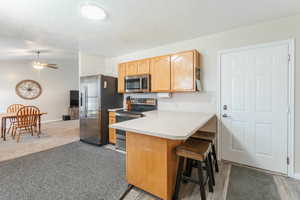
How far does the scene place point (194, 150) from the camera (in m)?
1.52

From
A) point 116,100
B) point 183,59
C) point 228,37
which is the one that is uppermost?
point 228,37

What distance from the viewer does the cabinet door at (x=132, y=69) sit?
11.0 ft

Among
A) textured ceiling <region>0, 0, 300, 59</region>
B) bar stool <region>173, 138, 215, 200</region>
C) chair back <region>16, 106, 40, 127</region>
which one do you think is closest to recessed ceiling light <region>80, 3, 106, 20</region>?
textured ceiling <region>0, 0, 300, 59</region>

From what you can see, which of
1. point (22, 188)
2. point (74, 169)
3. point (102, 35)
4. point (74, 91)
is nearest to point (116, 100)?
point (102, 35)

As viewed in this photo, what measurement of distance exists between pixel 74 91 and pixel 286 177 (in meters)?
8.16

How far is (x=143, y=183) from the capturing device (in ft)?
5.63

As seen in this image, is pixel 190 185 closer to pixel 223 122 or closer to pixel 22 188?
pixel 223 122

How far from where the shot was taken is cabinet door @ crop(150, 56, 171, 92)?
114 inches

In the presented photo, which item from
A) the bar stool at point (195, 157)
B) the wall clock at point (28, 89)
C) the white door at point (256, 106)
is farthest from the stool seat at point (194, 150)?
the wall clock at point (28, 89)

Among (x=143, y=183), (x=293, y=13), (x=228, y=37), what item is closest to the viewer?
(x=143, y=183)

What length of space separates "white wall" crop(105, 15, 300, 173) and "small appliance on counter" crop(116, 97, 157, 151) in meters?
0.30

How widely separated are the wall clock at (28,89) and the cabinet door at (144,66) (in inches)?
220

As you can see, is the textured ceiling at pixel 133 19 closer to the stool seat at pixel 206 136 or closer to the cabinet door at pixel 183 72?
the cabinet door at pixel 183 72

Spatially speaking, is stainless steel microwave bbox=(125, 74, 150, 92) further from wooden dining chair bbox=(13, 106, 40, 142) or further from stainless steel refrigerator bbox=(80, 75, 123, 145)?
wooden dining chair bbox=(13, 106, 40, 142)
